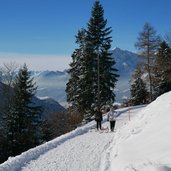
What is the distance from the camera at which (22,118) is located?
39562 millimetres

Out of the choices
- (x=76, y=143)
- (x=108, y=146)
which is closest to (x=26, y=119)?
(x=76, y=143)

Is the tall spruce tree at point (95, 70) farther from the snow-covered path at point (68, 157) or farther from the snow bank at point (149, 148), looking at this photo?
the snow bank at point (149, 148)

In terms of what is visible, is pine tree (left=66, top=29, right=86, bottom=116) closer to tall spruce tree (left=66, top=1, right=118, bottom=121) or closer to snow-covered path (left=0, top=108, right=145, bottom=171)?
tall spruce tree (left=66, top=1, right=118, bottom=121)

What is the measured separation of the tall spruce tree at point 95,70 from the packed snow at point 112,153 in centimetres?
2313

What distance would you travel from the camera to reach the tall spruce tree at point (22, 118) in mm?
38219

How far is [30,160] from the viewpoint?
1777 centimetres

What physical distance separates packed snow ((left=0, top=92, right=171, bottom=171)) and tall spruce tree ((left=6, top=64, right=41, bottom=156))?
16040 mm

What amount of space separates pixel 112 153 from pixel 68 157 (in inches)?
95.7

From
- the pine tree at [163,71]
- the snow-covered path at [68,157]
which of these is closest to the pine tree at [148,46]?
the pine tree at [163,71]

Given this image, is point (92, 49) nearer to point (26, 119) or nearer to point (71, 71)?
point (71, 71)

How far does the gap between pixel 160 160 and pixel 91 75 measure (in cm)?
3697

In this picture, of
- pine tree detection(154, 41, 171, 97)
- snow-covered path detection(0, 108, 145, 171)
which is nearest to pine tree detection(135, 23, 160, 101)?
pine tree detection(154, 41, 171, 97)

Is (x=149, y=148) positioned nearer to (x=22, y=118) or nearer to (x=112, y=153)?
(x=112, y=153)

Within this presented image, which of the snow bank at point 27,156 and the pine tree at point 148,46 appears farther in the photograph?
the pine tree at point 148,46
